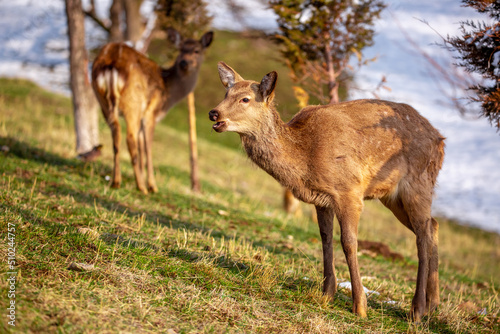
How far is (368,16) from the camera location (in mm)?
9617

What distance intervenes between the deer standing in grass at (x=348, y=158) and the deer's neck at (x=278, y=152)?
11mm

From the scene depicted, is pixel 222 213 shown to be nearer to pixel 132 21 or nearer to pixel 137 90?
pixel 137 90

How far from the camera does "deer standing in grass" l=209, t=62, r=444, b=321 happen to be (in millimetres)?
5449

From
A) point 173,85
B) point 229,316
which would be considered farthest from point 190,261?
point 173,85

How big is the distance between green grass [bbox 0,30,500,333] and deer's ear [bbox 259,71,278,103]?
2.73 feet

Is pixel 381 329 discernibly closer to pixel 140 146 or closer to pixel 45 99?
pixel 140 146

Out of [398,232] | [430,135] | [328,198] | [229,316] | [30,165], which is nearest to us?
[229,316]

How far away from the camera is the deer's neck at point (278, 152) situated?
552 centimetres

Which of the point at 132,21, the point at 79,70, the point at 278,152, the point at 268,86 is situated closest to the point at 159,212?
the point at 278,152

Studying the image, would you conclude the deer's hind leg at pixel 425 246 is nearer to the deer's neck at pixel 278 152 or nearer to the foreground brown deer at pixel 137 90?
the deer's neck at pixel 278 152

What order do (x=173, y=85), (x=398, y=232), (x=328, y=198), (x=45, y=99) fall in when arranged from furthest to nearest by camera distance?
1. (x=45, y=99)
2. (x=398, y=232)
3. (x=173, y=85)
4. (x=328, y=198)

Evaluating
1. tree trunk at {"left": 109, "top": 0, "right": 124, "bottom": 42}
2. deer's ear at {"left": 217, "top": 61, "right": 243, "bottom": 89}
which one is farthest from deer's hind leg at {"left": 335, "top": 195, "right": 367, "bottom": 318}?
tree trunk at {"left": 109, "top": 0, "right": 124, "bottom": 42}

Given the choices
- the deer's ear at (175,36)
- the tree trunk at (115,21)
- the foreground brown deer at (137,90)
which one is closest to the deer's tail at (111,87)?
the foreground brown deer at (137,90)

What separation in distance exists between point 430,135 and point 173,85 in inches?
245
